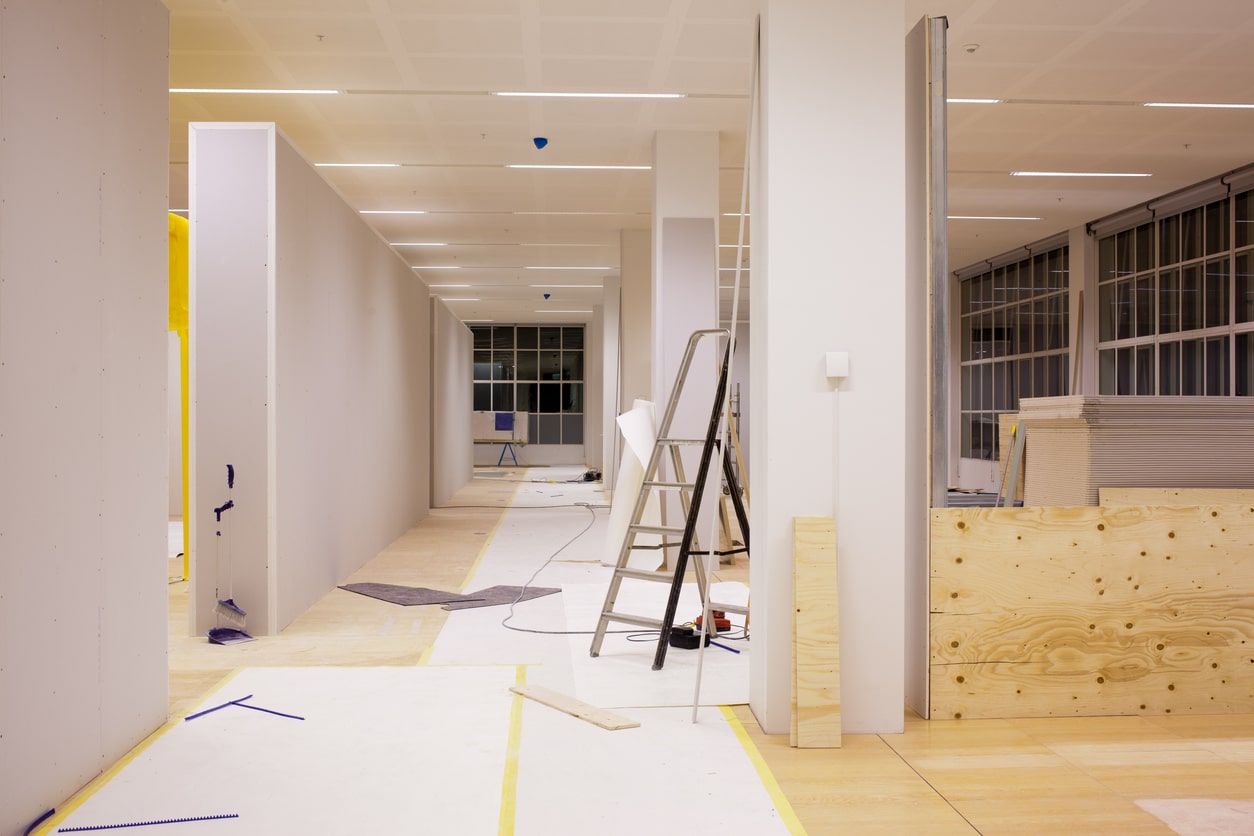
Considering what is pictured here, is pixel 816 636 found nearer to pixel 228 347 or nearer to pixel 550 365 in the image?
pixel 228 347

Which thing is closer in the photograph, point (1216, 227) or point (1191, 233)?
point (1216, 227)

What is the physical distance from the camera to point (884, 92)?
139 inches

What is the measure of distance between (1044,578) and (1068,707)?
1.65 ft

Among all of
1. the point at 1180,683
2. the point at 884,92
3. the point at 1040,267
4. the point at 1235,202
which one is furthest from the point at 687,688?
the point at 1040,267

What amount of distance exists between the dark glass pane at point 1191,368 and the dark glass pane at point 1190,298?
0.18 metres

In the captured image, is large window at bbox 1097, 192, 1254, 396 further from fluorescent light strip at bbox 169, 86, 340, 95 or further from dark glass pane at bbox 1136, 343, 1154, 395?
fluorescent light strip at bbox 169, 86, 340, 95

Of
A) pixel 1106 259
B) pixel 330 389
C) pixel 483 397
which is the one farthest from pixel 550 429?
pixel 330 389

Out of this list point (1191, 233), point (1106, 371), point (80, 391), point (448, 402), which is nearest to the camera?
point (80, 391)

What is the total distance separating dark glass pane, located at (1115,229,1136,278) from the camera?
10.9 metres

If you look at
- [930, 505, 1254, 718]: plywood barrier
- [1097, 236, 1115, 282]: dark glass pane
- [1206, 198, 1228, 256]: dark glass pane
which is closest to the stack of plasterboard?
[930, 505, 1254, 718]: plywood barrier

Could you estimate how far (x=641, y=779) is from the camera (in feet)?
9.91

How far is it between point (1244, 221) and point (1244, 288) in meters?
0.62

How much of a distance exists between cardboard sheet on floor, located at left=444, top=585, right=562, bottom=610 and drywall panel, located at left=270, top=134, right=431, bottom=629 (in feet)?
2.98

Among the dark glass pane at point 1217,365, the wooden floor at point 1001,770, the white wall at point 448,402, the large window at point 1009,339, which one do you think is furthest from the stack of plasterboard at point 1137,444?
the white wall at point 448,402
